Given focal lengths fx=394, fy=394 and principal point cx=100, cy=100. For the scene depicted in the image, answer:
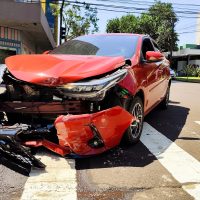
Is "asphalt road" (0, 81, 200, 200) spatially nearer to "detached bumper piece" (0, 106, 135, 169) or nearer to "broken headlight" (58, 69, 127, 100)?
"detached bumper piece" (0, 106, 135, 169)

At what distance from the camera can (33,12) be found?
725 inches

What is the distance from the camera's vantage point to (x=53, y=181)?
13.8ft

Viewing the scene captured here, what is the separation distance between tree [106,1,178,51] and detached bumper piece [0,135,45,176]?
204 feet

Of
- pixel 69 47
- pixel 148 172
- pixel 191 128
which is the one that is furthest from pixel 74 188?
pixel 191 128

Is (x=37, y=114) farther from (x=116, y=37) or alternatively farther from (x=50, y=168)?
(x=116, y=37)

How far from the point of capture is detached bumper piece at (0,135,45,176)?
178 inches

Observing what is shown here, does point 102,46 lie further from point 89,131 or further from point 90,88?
point 89,131

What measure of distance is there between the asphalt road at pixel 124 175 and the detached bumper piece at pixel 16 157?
10 cm

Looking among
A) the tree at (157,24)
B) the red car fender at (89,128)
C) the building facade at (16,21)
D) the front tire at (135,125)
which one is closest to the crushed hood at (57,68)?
the red car fender at (89,128)

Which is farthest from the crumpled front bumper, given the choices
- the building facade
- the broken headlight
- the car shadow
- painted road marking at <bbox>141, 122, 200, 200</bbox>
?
the building facade

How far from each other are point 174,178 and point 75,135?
4.04 feet

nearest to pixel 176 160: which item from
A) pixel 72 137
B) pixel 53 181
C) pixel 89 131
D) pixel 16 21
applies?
pixel 89 131

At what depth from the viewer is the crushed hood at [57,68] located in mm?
4789

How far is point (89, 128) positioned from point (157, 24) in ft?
214
